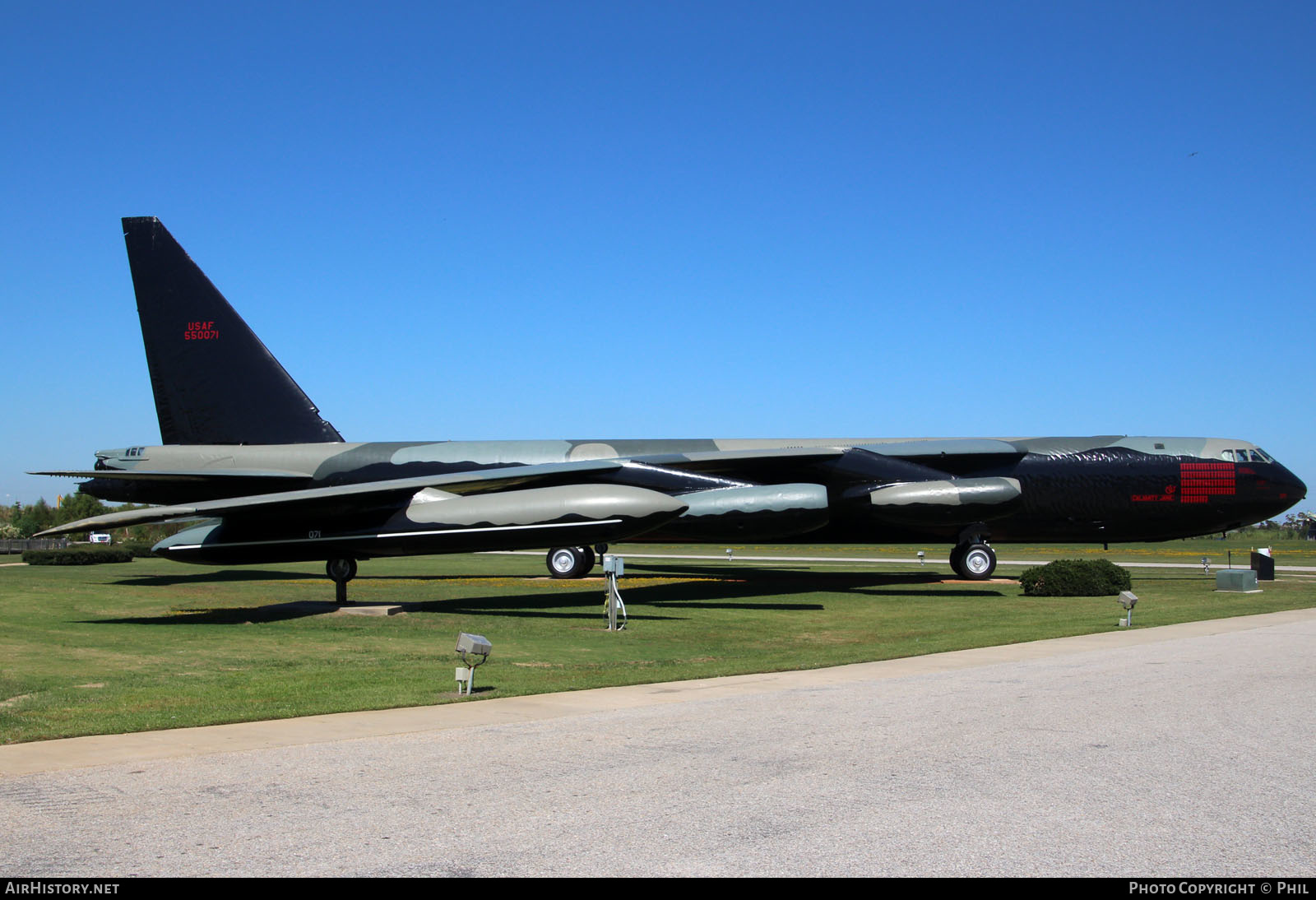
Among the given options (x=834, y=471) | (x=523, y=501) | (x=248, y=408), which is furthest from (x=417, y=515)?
(x=834, y=471)

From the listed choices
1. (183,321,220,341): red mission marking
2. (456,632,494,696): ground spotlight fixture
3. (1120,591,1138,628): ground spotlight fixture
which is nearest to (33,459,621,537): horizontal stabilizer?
(183,321,220,341): red mission marking

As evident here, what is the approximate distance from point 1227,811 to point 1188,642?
10.2m

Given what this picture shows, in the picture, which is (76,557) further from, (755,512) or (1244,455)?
(1244,455)

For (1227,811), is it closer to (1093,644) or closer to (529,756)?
(529,756)

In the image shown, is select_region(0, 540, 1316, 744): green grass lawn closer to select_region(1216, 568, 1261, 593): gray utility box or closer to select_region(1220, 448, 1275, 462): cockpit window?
select_region(1216, 568, 1261, 593): gray utility box

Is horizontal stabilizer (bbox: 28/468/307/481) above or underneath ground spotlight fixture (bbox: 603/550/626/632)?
above

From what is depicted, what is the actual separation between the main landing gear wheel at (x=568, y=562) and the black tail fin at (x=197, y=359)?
25.5 feet

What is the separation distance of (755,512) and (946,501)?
5027mm

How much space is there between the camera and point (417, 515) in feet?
67.4

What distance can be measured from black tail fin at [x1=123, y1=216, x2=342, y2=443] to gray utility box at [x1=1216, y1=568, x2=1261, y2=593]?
23851 mm

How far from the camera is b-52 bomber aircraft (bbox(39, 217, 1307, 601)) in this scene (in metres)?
23.3

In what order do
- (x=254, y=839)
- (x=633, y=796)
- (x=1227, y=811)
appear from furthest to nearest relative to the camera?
1. (x=633, y=796)
2. (x=1227, y=811)
3. (x=254, y=839)

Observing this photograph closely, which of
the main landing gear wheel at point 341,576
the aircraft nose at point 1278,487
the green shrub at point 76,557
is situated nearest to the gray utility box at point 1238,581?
the aircraft nose at point 1278,487

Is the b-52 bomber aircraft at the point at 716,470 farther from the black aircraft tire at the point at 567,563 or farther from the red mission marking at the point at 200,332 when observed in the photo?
the black aircraft tire at the point at 567,563
